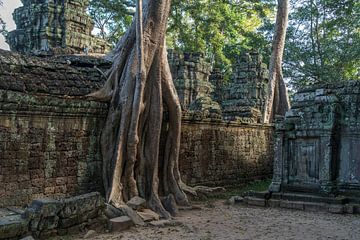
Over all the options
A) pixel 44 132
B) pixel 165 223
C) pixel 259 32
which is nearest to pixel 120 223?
pixel 165 223

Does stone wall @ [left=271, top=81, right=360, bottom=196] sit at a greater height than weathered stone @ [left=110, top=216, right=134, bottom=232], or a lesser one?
greater

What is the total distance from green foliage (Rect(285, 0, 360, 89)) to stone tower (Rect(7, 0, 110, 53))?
10349mm

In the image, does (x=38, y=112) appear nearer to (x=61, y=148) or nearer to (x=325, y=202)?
(x=61, y=148)

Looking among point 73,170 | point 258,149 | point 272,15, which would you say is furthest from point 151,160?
point 272,15

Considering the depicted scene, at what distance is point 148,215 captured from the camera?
21.9 ft

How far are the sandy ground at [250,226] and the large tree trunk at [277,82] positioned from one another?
20.9ft

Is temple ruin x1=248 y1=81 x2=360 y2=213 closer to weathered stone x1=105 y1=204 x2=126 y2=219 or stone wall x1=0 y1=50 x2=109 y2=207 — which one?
weathered stone x1=105 y1=204 x2=126 y2=219

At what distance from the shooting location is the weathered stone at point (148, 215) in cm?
656

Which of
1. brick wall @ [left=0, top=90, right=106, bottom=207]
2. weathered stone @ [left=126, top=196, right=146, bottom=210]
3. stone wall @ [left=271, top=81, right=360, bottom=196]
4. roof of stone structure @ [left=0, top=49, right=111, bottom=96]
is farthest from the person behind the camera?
stone wall @ [left=271, top=81, right=360, bottom=196]

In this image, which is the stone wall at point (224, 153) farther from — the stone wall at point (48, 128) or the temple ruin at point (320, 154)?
the stone wall at point (48, 128)

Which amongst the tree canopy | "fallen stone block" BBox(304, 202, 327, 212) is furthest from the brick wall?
the tree canopy

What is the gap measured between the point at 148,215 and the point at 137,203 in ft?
1.01

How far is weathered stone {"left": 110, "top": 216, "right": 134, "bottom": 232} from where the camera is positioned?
5.93 metres

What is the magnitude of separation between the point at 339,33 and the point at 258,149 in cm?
1067
